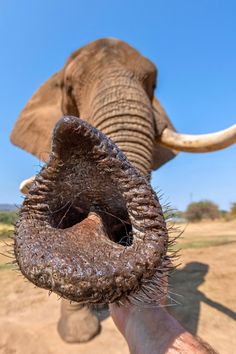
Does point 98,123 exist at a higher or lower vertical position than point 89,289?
higher

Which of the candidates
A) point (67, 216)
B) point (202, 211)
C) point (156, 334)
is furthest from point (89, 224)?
point (202, 211)

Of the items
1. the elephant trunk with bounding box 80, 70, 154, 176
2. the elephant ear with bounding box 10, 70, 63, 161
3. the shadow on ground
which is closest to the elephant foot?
the shadow on ground

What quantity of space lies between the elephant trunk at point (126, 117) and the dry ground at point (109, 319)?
805 millimetres

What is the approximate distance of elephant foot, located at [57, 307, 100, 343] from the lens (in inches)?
135

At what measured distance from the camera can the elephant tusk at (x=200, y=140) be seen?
3.24 metres

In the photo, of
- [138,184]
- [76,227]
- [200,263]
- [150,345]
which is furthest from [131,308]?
[200,263]

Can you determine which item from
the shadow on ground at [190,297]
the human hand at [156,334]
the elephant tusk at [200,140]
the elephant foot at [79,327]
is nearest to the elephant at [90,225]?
the human hand at [156,334]

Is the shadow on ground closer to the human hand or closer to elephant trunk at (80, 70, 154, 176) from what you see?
elephant trunk at (80, 70, 154, 176)

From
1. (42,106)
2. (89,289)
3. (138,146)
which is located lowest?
→ (89,289)

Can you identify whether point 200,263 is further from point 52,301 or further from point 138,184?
point 138,184

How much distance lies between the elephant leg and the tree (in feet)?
79.8

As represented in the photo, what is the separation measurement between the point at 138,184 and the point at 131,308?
31.4 inches

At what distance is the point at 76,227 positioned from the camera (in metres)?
1.09

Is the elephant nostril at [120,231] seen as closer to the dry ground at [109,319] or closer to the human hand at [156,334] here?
the human hand at [156,334]
